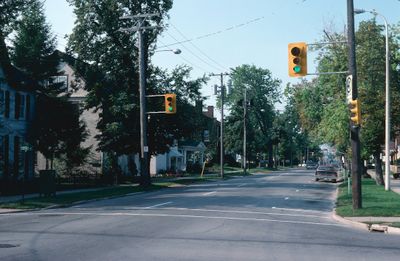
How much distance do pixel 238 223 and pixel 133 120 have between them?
80.0 ft

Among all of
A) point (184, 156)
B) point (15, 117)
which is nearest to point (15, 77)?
point (15, 117)

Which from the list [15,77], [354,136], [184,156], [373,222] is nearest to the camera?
[373,222]

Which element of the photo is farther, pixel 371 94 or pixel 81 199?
pixel 371 94

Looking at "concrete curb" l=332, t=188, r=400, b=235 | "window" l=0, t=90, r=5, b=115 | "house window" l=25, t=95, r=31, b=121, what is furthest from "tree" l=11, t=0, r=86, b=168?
"concrete curb" l=332, t=188, r=400, b=235

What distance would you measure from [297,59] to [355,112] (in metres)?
3.41

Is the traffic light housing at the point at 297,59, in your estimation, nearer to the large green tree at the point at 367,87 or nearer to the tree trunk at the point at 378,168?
the large green tree at the point at 367,87

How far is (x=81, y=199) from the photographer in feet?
80.3

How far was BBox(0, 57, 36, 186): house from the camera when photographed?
34219 millimetres

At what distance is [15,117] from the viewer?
36062 millimetres

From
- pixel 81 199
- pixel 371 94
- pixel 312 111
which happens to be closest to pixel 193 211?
pixel 81 199

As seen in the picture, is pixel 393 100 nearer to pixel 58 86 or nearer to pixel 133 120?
pixel 133 120

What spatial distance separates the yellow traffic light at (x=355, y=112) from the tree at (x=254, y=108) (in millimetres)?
70783

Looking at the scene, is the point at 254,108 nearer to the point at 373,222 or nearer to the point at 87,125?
the point at 87,125

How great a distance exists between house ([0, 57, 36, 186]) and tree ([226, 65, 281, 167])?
55.4 metres
